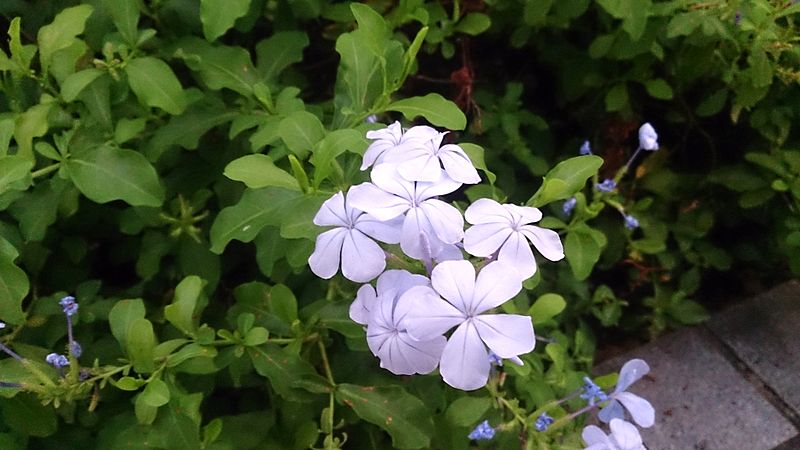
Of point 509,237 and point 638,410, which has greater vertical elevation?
point 509,237

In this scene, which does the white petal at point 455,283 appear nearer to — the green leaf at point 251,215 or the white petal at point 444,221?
the white petal at point 444,221

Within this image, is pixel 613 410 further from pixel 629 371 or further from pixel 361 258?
pixel 361 258

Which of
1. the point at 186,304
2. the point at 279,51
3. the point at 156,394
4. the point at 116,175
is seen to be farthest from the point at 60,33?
the point at 156,394

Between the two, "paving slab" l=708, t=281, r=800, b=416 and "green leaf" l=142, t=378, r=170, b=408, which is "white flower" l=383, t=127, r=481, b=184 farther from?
"paving slab" l=708, t=281, r=800, b=416

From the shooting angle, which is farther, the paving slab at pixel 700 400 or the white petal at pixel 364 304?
the paving slab at pixel 700 400

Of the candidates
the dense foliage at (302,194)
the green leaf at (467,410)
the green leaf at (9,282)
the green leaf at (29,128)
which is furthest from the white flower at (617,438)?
the green leaf at (29,128)

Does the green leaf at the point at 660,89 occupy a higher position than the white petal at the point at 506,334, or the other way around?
the white petal at the point at 506,334

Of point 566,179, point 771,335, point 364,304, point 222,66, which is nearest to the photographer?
point 364,304
